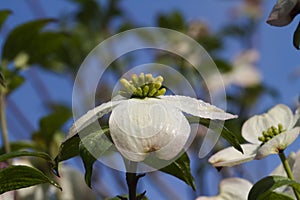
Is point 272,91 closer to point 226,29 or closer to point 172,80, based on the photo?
point 226,29

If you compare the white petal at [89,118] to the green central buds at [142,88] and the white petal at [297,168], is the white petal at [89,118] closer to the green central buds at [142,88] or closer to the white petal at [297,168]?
the green central buds at [142,88]

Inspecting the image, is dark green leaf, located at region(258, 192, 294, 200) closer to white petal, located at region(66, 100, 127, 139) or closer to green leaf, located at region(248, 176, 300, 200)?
green leaf, located at region(248, 176, 300, 200)

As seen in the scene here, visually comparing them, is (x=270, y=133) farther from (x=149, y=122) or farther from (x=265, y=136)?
(x=149, y=122)

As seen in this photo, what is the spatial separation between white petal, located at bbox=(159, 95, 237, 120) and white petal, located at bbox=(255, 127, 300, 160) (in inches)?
2.3

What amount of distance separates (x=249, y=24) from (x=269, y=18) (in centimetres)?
195

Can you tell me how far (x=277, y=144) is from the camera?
55 cm

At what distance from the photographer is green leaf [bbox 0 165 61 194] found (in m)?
0.50

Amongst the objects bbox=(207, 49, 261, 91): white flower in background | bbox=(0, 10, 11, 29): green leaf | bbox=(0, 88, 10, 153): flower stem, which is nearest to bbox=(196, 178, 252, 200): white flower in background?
bbox=(0, 88, 10, 153): flower stem

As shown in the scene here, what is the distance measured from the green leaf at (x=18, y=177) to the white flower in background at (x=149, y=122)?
5cm

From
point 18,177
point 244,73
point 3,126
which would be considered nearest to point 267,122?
point 18,177

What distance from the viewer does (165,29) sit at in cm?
179

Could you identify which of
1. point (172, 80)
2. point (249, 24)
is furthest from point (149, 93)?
point (249, 24)

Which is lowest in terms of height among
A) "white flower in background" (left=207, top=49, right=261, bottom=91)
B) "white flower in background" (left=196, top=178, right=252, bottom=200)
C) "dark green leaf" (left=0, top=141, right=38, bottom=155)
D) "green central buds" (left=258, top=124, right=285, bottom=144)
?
"white flower in background" (left=207, top=49, right=261, bottom=91)

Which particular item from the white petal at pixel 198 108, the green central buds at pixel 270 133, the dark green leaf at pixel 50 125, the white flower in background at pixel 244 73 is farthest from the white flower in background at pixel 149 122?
the white flower in background at pixel 244 73
